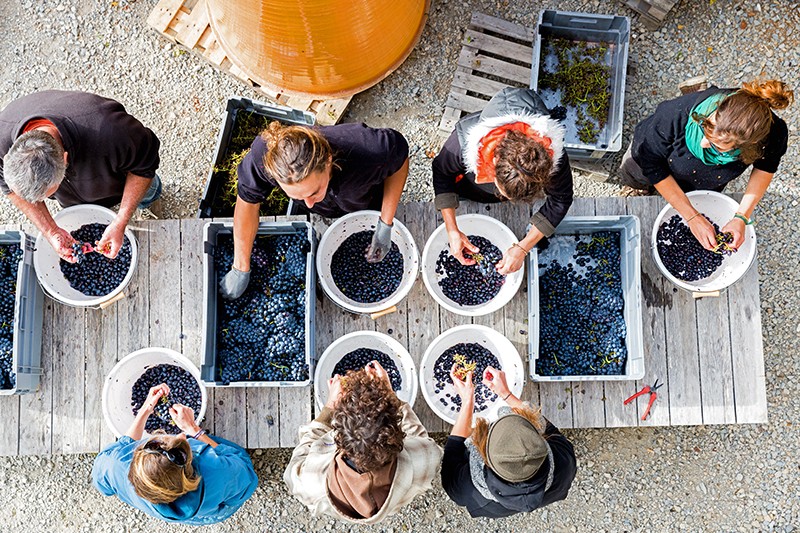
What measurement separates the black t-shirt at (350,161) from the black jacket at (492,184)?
8.2 inches

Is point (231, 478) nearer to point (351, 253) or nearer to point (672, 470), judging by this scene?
point (351, 253)

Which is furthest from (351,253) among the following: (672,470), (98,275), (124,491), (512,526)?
(672,470)

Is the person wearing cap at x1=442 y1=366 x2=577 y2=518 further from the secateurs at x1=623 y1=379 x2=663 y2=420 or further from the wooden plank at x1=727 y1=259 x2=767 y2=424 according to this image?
the wooden plank at x1=727 y1=259 x2=767 y2=424

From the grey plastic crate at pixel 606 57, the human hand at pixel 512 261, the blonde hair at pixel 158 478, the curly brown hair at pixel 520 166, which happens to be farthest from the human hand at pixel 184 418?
the grey plastic crate at pixel 606 57

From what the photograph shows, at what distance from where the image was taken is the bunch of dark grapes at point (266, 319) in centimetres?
283

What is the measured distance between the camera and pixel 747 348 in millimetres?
2922

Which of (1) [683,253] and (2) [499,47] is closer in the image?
(1) [683,253]

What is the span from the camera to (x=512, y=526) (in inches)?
142

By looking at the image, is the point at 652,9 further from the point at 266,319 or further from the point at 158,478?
the point at 158,478

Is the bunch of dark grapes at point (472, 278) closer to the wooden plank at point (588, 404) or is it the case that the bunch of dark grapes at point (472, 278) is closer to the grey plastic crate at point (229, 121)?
the wooden plank at point (588, 404)

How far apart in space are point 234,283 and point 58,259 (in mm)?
866

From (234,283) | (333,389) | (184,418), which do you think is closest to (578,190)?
(333,389)

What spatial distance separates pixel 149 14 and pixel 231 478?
9.76 ft

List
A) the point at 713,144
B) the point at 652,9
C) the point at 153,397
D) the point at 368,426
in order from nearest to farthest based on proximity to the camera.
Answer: the point at 368,426 → the point at 713,144 → the point at 153,397 → the point at 652,9
